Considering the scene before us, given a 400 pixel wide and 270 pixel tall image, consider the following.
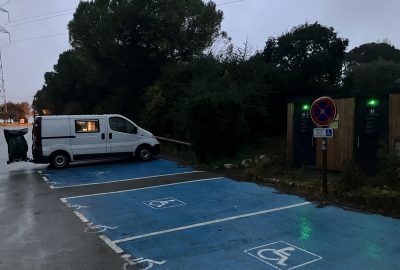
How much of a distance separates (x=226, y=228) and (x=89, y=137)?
940cm

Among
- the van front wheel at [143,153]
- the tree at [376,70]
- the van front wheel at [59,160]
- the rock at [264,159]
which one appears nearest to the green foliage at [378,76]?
the tree at [376,70]

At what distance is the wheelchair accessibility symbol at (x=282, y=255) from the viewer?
5.12 metres

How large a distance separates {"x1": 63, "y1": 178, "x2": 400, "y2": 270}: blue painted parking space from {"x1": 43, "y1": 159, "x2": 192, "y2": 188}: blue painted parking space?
7.83ft

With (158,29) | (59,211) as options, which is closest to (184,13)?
(158,29)

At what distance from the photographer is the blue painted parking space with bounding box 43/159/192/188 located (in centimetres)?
1204

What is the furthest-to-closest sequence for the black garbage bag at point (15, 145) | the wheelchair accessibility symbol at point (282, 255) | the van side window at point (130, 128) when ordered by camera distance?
the van side window at point (130, 128) < the black garbage bag at point (15, 145) < the wheelchair accessibility symbol at point (282, 255)

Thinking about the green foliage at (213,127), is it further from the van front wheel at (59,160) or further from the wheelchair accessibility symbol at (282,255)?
the wheelchair accessibility symbol at (282,255)

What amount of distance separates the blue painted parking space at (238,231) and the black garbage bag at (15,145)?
6.02 metres

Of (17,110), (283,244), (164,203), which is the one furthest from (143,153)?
(17,110)

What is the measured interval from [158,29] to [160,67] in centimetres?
254

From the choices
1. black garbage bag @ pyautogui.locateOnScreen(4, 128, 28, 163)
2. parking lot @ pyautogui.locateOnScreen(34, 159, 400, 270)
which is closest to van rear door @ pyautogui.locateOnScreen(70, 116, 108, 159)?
black garbage bag @ pyautogui.locateOnScreen(4, 128, 28, 163)

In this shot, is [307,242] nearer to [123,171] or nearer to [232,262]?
[232,262]

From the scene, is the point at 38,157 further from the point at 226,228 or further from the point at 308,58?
the point at 308,58

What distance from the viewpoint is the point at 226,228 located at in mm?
6793
